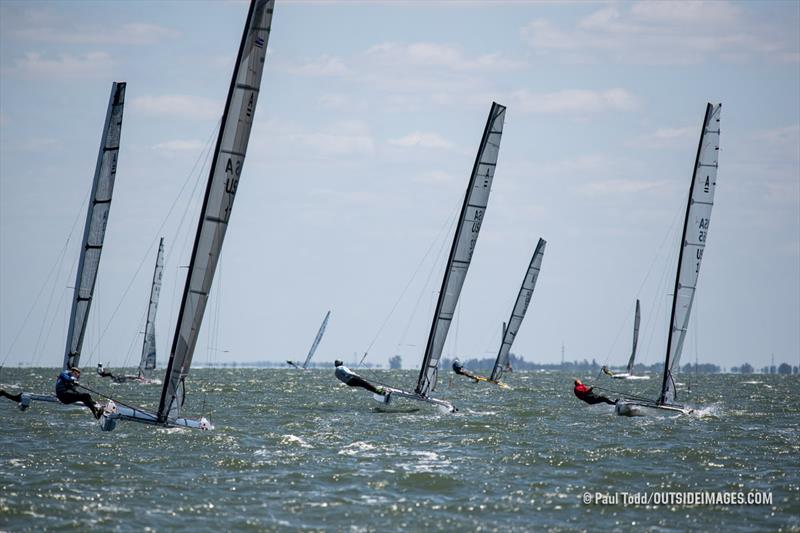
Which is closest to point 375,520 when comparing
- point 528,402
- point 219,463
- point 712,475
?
point 219,463

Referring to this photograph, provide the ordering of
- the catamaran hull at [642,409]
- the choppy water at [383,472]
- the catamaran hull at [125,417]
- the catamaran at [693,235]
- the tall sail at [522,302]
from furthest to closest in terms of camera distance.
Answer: the tall sail at [522,302], the catamaran at [693,235], the catamaran hull at [642,409], the catamaran hull at [125,417], the choppy water at [383,472]

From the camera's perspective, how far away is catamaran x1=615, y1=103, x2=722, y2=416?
41000 mm

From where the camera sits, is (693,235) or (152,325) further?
(152,325)

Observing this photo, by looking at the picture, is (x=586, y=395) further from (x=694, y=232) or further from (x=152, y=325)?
(x=152, y=325)

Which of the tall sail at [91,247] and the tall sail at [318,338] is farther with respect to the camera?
the tall sail at [318,338]

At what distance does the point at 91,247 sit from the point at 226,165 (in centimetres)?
1099

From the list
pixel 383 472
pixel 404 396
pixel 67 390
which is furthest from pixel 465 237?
pixel 383 472

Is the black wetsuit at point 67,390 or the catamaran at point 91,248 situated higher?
the catamaran at point 91,248

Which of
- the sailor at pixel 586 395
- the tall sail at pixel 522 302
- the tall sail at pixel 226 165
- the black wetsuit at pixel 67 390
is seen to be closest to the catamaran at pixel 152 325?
the tall sail at pixel 522 302

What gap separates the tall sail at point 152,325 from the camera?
70.3 m

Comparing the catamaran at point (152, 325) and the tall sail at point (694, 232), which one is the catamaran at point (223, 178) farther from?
the catamaran at point (152, 325)

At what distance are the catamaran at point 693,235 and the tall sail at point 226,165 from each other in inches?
759

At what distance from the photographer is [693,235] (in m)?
41.2

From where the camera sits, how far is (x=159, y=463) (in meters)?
24.7
